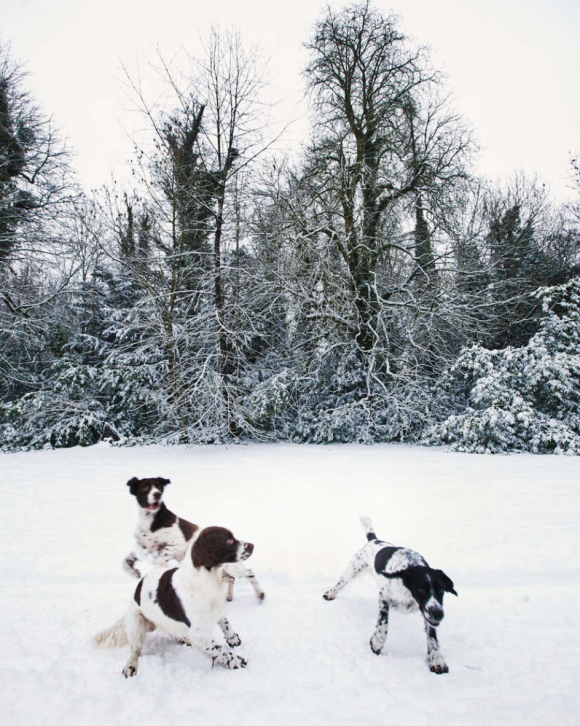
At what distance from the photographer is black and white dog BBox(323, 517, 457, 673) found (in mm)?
1927

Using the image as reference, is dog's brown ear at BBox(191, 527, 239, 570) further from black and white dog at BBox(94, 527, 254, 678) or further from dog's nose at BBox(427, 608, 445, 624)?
dog's nose at BBox(427, 608, 445, 624)

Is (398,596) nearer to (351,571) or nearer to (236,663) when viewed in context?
(351,571)

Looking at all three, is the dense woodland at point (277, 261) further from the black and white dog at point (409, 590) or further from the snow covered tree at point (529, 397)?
the black and white dog at point (409, 590)

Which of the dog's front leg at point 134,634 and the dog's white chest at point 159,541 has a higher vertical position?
the dog's white chest at point 159,541

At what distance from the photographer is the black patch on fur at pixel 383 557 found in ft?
7.30

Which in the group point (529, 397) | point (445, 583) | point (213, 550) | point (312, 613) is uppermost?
point (529, 397)

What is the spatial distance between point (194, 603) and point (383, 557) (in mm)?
1092

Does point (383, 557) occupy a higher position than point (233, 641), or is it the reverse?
point (383, 557)

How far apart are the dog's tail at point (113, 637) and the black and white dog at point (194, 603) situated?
0.25 ft

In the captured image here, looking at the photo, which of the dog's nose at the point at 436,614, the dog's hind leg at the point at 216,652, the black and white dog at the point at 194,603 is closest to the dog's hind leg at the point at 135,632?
the black and white dog at the point at 194,603

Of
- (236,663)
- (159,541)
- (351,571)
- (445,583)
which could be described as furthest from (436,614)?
(159,541)

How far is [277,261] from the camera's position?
10.9 metres

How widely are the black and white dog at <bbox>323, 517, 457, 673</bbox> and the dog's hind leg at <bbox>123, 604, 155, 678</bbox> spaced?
1.20m

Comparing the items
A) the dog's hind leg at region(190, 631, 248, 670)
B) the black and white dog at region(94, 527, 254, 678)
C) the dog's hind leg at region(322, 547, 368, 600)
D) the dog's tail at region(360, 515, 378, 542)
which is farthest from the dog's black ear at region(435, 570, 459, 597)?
the dog's hind leg at region(190, 631, 248, 670)
